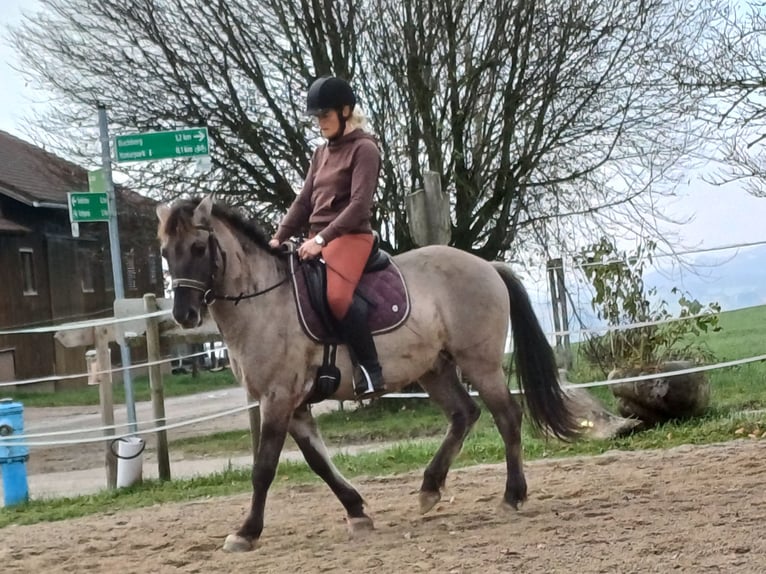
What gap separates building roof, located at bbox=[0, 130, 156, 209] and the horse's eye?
9098 millimetres

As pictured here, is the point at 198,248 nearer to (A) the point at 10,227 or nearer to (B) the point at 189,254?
(B) the point at 189,254

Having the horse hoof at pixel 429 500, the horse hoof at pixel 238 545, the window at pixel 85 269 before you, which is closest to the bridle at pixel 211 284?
the horse hoof at pixel 238 545

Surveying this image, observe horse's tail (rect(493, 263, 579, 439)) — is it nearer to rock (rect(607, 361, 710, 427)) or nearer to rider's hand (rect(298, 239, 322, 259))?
rider's hand (rect(298, 239, 322, 259))

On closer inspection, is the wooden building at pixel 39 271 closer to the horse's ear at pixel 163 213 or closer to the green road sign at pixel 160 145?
the green road sign at pixel 160 145

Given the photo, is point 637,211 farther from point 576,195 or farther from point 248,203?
point 248,203

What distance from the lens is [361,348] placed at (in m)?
5.07

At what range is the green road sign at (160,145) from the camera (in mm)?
8344

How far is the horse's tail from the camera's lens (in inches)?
231

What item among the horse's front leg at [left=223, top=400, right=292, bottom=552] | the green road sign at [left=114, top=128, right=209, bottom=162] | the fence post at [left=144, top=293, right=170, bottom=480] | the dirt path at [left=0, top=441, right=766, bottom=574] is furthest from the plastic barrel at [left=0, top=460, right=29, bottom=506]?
the horse's front leg at [left=223, top=400, right=292, bottom=552]

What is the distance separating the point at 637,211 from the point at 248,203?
5.88m

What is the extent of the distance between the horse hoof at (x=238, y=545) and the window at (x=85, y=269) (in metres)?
27.0

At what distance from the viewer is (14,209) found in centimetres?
2714

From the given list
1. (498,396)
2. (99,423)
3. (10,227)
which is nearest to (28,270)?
(10,227)

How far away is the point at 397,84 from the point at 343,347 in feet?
28.3
